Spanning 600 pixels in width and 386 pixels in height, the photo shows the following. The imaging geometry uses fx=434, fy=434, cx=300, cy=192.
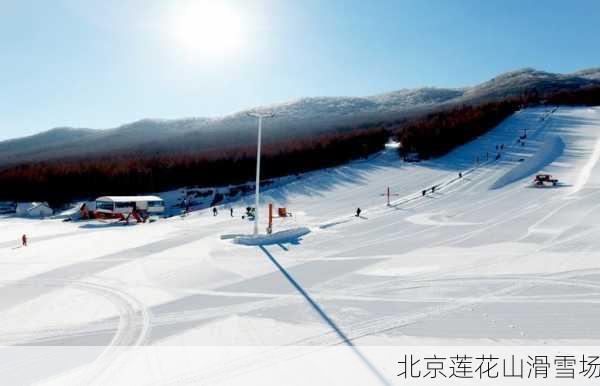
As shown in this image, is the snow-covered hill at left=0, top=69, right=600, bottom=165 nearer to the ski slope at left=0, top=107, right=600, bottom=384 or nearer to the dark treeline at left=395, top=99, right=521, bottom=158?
the dark treeline at left=395, top=99, right=521, bottom=158

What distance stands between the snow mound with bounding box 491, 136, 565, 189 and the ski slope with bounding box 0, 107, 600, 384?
546 centimetres

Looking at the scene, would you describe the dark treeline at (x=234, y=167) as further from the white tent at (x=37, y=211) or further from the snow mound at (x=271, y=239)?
the snow mound at (x=271, y=239)

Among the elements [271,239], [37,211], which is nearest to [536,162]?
[271,239]

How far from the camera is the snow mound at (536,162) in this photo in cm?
2765

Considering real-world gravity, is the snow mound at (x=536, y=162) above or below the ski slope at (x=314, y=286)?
above

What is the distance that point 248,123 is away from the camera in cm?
12725

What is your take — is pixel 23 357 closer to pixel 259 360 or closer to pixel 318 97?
pixel 259 360

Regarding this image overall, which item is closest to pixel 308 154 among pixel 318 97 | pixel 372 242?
pixel 372 242

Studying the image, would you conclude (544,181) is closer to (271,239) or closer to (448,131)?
(448,131)

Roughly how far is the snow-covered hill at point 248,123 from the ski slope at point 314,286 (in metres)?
78.9

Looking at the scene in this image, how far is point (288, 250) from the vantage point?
13828 millimetres

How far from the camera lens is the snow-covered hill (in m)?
107

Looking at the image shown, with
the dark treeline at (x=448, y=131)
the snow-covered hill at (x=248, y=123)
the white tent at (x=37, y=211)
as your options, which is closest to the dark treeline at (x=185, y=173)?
the dark treeline at (x=448, y=131)

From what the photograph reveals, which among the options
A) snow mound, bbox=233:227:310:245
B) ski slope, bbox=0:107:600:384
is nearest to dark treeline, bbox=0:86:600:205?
ski slope, bbox=0:107:600:384
